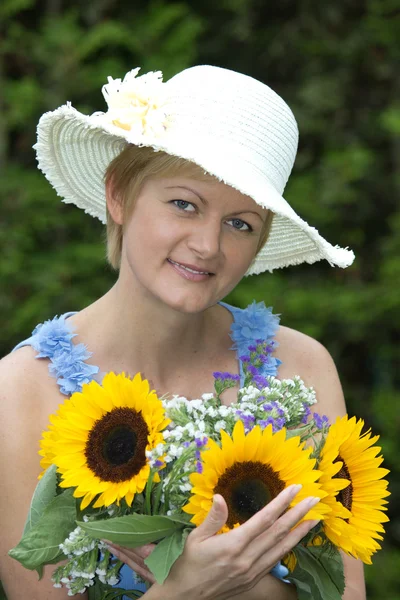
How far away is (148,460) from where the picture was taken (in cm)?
143

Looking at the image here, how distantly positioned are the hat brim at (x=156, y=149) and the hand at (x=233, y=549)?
67 cm

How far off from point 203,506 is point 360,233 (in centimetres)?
347

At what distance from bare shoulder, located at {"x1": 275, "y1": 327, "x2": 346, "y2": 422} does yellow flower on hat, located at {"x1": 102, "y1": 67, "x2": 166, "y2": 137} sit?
27.5 inches

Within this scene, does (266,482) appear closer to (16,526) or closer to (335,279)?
(16,526)

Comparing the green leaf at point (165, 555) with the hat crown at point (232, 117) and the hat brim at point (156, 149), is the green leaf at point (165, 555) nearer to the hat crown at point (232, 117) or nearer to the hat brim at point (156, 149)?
the hat brim at point (156, 149)

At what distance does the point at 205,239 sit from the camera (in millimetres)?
1831

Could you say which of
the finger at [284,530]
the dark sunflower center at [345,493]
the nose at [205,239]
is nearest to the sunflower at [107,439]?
the finger at [284,530]

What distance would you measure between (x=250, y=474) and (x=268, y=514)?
0.25 ft

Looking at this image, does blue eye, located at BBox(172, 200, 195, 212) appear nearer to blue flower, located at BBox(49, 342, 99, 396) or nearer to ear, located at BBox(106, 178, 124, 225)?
ear, located at BBox(106, 178, 124, 225)

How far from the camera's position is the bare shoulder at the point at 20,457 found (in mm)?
1890

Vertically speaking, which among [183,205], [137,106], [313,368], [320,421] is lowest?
[320,421]

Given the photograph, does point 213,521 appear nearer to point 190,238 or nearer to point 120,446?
point 120,446

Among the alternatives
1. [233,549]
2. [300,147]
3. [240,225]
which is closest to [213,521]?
[233,549]

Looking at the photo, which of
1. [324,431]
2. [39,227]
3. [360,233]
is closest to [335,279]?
[360,233]
